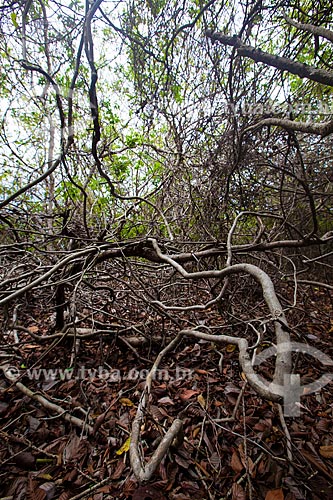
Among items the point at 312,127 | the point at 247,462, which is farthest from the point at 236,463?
the point at 312,127

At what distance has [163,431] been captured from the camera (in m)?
1.15

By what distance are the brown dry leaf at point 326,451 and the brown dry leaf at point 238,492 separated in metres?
0.44

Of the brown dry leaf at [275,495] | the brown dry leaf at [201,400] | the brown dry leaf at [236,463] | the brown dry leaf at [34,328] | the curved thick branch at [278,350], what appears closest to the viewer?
the curved thick branch at [278,350]

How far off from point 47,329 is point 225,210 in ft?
6.86

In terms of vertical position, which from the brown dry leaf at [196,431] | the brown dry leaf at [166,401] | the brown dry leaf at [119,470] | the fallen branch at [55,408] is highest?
the fallen branch at [55,408]

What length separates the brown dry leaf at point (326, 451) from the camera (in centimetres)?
115

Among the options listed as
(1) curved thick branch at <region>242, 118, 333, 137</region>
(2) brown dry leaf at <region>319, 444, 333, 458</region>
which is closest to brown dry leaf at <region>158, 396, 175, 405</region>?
(2) brown dry leaf at <region>319, 444, 333, 458</region>

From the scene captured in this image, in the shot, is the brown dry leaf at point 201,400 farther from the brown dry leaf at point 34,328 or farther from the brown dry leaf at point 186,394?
the brown dry leaf at point 34,328

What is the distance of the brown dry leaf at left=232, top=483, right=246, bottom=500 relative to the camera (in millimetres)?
1003

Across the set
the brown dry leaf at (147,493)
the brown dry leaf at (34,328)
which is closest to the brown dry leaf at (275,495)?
the brown dry leaf at (147,493)

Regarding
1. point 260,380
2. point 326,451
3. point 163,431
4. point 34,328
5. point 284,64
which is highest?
point 284,64

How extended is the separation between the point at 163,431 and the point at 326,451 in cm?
78

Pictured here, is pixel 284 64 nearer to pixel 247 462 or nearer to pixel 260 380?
pixel 260 380

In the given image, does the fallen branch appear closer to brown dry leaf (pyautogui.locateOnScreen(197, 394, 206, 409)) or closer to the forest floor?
the forest floor
